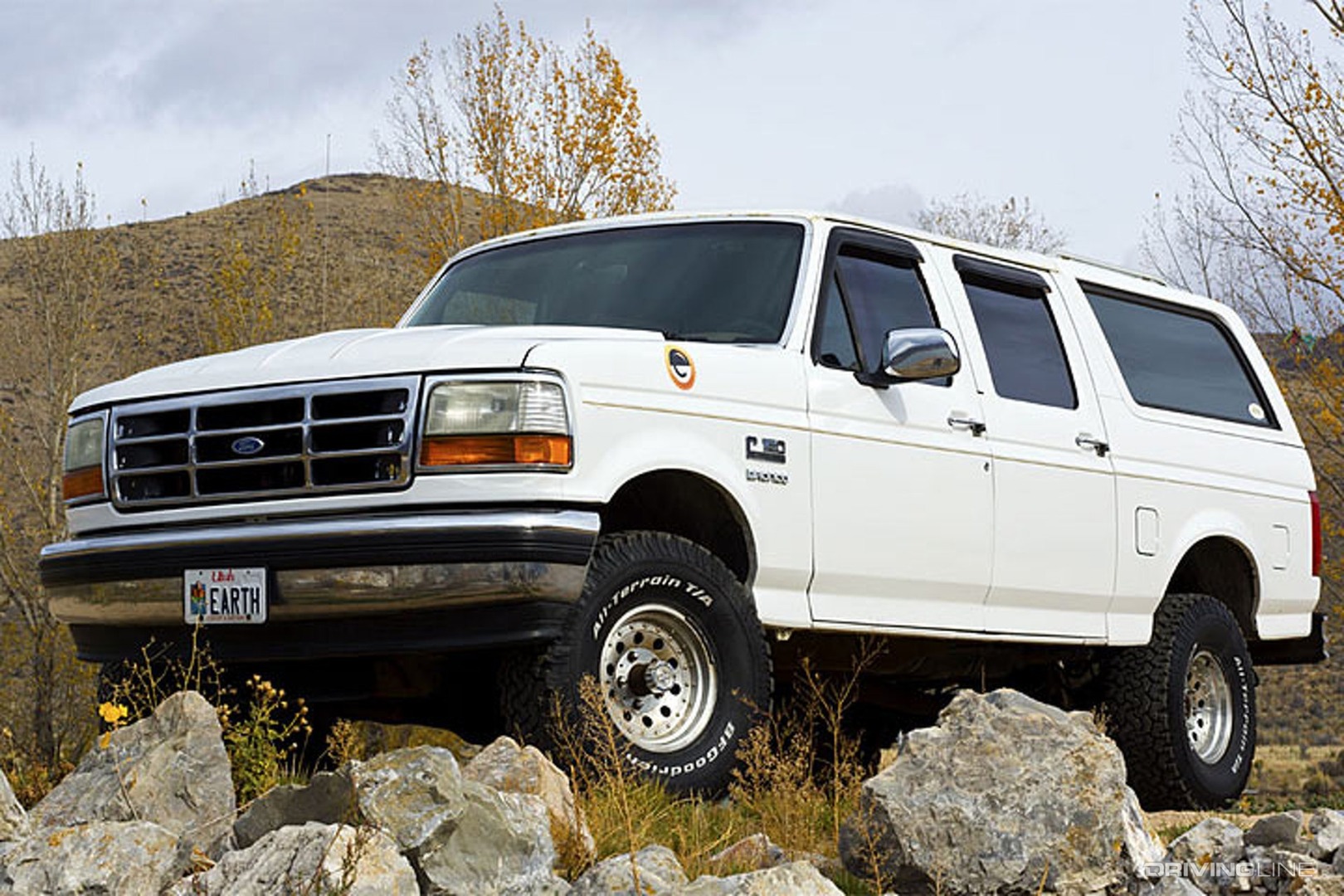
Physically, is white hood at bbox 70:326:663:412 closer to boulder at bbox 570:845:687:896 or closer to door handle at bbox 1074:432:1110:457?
boulder at bbox 570:845:687:896

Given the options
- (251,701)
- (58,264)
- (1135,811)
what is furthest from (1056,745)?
(58,264)

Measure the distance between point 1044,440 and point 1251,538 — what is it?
5.96 feet

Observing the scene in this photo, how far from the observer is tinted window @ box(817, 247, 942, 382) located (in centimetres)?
687

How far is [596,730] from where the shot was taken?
216 inches

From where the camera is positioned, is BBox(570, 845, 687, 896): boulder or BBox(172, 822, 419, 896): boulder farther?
BBox(570, 845, 687, 896): boulder

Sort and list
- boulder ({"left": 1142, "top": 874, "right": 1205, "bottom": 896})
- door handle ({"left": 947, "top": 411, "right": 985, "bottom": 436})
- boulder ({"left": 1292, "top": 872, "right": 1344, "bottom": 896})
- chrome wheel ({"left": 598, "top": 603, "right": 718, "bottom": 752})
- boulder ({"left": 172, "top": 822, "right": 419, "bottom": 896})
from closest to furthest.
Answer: boulder ({"left": 172, "top": 822, "right": 419, "bottom": 896}) < boulder ({"left": 1142, "top": 874, "right": 1205, "bottom": 896}) < boulder ({"left": 1292, "top": 872, "right": 1344, "bottom": 896}) < chrome wheel ({"left": 598, "top": 603, "right": 718, "bottom": 752}) < door handle ({"left": 947, "top": 411, "right": 985, "bottom": 436})

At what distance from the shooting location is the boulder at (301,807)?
4.38 metres

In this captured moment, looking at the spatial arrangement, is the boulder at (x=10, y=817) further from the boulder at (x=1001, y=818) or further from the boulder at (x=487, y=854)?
the boulder at (x=1001, y=818)

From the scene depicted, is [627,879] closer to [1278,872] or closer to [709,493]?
[1278,872]

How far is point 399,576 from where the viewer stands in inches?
217

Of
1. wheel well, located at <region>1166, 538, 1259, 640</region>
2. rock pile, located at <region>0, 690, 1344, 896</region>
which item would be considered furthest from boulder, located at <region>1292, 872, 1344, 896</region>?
wheel well, located at <region>1166, 538, 1259, 640</region>

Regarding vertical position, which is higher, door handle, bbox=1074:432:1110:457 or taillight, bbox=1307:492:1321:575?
door handle, bbox=1074:432:1110:457

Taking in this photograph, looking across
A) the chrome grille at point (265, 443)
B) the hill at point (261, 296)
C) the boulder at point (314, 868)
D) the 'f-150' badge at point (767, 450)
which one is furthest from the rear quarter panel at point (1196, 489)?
the hill at point (261, 296)

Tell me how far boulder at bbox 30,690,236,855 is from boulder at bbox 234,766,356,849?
296 millimetres
